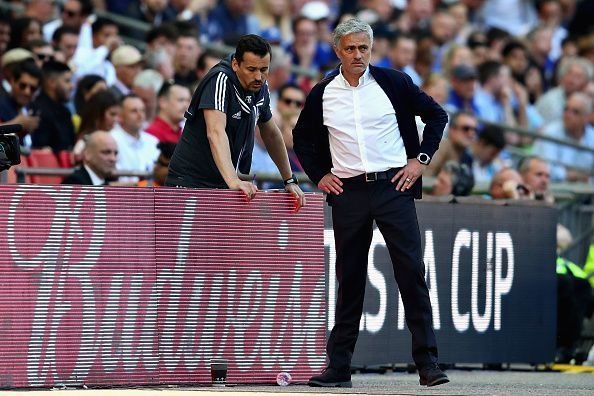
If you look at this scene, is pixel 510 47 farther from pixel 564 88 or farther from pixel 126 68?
pixel 126 68

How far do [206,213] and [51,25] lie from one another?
8.49m

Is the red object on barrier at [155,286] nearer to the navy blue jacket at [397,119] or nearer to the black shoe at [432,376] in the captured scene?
the navy blue jacket at [397,119]

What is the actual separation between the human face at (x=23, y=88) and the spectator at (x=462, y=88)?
634cm

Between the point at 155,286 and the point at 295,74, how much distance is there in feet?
31.5

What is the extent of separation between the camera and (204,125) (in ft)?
32.7

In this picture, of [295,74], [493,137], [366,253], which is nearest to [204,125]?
[366,253]

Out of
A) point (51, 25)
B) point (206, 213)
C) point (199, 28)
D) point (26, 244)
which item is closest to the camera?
point (26, 244)

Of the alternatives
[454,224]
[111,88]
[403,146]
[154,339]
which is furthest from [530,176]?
[154,339]

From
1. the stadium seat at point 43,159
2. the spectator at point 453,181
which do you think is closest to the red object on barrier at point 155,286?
the spectator at point 453,181

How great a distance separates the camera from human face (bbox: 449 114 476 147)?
16.1 m

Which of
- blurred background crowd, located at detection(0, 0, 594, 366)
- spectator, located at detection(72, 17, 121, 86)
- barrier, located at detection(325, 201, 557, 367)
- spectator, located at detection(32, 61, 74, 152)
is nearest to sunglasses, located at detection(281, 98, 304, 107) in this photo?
blurred background crowd, located at detection(0, 0, 594, 366)

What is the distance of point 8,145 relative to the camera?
30.2ft

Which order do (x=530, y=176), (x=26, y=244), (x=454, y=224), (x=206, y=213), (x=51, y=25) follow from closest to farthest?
(x=26, y=244) < (x=206, y=213) < (x=454, y=224) < (x=530, y=176) < (x=51, y=25)

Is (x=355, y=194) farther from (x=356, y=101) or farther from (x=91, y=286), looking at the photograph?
(x=91, y=286)
